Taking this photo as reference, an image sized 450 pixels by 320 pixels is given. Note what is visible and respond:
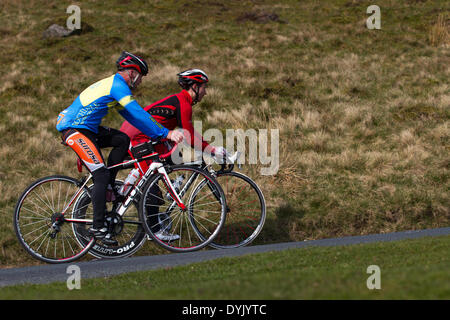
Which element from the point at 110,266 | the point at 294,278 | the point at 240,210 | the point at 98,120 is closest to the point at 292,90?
the point at 240,210

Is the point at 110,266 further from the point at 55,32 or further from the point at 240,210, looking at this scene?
the point at 55,32

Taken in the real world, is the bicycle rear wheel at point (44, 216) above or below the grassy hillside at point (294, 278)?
above

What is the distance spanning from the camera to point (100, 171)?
7074 mm

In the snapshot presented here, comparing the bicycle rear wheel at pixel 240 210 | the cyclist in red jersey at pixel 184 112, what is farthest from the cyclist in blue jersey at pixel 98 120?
the bicycle rear wheel at pixel 240 210

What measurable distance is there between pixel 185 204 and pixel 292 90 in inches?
478

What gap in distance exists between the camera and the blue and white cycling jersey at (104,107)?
22.7 feet

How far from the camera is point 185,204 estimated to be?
A: 7.79m

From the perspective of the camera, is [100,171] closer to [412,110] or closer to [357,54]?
[412,110]

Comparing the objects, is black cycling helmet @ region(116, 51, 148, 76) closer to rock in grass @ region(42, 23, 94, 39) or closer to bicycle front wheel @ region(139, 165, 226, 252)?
bicycle front wheel @ region(139, 165, 226, 252)

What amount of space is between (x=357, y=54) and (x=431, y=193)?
1460 centimetres

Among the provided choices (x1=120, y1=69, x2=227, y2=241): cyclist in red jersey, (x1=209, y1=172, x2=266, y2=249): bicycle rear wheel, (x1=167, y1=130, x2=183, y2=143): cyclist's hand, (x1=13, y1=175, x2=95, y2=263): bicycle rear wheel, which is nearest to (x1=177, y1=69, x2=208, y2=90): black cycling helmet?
(x1=120, y1=69, x2=227, y2=241): cyclist in red jersey

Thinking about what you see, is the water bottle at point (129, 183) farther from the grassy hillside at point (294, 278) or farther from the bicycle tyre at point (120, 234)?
the grassy hillside at point (294, 278)

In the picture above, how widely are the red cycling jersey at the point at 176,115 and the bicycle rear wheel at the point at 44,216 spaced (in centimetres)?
105
